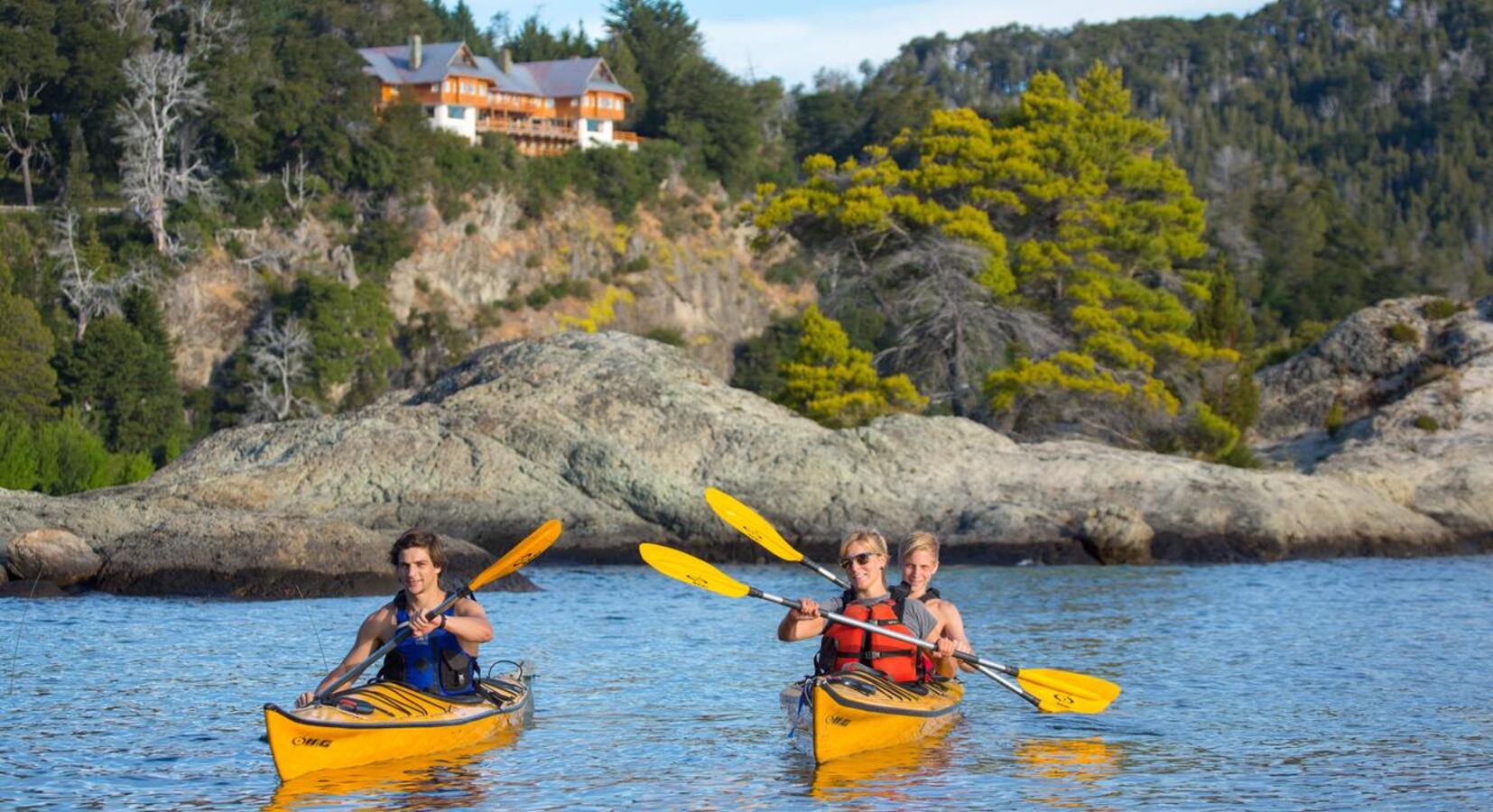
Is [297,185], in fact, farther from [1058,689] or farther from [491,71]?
[1058,689]

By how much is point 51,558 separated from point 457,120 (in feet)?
176

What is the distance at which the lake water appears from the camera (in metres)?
9.81

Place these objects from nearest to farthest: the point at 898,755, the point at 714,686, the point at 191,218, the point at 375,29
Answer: the point at 898,755, the point at 714,686, the point at 191,218, the point at 375,29

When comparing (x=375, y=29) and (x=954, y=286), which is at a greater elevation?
(x=375, y=29)

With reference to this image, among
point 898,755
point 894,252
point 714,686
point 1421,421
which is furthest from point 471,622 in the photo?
point 894,252

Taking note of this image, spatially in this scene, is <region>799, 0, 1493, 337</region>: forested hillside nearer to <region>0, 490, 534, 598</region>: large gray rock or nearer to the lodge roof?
the lodge roof

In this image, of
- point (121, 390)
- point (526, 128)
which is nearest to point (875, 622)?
point (121, 390)

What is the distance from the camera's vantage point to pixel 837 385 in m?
33.4

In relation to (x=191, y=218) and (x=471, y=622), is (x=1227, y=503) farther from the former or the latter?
(x=191, y=218)

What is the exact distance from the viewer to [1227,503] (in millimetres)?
26031

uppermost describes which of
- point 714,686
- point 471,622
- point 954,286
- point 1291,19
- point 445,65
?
point 1291,19

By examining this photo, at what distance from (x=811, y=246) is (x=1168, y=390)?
7009 millimetres

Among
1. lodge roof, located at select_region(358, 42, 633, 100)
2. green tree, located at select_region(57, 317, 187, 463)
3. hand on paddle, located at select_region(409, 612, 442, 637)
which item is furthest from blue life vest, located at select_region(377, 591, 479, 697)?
lodge roof, located at select_region(358, 42, 633, 100)

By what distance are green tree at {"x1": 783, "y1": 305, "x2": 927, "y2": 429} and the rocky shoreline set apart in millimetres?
5123
